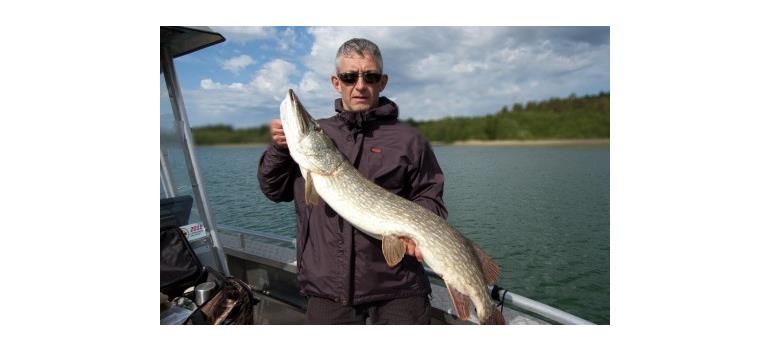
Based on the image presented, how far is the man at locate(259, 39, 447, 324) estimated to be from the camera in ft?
6.29

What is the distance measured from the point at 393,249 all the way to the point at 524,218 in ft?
30.6

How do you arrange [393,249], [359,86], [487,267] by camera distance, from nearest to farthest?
[393,249], [359,86], [487,267]

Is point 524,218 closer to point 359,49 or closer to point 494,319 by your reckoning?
point 494,319

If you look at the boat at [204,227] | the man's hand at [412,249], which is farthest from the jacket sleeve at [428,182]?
the boat at [204,227]

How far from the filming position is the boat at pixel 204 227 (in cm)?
299

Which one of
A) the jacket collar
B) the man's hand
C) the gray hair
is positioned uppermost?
the gray hair

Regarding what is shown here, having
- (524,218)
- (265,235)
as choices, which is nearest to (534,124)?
(524,218)

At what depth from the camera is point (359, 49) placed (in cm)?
201

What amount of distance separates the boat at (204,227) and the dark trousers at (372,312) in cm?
81

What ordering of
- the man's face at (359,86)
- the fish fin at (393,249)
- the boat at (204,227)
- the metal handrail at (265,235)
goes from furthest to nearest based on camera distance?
the metal handrail at (265,235), the boat at (204,227), the man's face at (359,86), the fish fin at (393,249)

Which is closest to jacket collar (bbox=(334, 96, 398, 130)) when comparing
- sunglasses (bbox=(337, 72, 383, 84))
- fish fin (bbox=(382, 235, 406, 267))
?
sunglasses (bbox=(337, 72, 383, 84))

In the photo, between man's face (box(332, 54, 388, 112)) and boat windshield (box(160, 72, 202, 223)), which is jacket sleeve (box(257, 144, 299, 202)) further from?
boat windshield (box(160, 72, 202, 223))

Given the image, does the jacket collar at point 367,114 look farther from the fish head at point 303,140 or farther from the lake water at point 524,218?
the lake water at point 524,218

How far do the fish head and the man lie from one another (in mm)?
78
